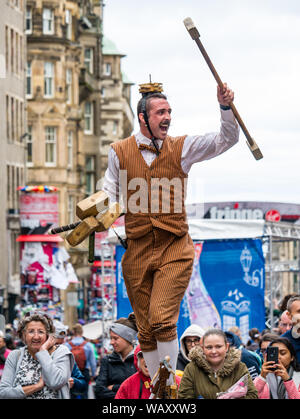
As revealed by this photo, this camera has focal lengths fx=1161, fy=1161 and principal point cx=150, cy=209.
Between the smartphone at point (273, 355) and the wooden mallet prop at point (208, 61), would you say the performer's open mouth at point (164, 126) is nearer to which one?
the wooden mallet prop at point (208, 61)

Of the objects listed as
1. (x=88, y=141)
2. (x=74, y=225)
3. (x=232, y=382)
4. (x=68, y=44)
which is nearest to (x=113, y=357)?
(x=232, y=382)

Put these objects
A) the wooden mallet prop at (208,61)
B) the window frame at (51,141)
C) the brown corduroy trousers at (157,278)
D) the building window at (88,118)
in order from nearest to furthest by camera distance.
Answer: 1. the wooden mallet prop at (208,61)
2. the brown corduroy trousers at (157,278)
3. the window frame at (51,141)
4. the building window at (88,118)

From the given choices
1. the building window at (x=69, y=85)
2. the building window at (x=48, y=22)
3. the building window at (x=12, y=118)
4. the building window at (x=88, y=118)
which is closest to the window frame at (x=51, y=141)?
the building window at (x=69, y=85)

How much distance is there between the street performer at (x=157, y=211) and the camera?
5961 mm

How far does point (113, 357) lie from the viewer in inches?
348

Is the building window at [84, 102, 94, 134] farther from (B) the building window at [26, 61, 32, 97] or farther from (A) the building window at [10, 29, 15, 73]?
(A) the building window at [10, 29, 15, 73]

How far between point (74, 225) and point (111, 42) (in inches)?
2947

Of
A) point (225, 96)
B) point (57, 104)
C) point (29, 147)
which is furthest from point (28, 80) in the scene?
point (225, 96)

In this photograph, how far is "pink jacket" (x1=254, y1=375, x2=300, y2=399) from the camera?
6281mm

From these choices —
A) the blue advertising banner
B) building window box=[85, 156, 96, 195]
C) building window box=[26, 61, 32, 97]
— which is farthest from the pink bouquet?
building window box=[85, 156, 96, 195]

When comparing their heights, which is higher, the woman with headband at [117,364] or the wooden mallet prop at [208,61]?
the wooden mallet prop at [208,61]

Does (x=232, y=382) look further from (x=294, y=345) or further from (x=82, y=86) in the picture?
(x=82, y=86)

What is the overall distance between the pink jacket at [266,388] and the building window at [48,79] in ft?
146

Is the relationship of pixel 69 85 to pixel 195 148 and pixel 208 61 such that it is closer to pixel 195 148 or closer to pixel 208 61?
pixel 195 148
